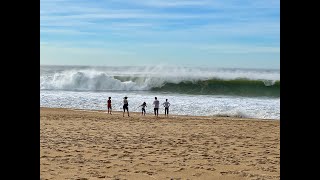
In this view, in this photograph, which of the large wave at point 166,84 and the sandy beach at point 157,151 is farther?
the large wave at point 166,84

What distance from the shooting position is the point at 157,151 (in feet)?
33.6

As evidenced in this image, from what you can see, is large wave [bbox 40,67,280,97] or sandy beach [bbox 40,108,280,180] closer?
sandy beach [bbox 40,108,280,180]

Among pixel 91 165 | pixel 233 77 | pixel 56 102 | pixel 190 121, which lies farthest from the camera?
pixel 233 77

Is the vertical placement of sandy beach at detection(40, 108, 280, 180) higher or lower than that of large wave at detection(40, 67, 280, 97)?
lower

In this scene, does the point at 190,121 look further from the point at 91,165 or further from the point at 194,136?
the point at 91,165

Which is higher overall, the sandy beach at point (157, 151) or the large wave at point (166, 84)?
the large wave at point (166, 84)

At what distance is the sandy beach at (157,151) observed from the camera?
7.71 m

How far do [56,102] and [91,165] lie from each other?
21205 millimetres

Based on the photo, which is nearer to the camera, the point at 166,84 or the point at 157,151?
the point at 157,151

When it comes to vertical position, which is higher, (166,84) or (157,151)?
(166,84)

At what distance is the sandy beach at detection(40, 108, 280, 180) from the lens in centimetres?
771
